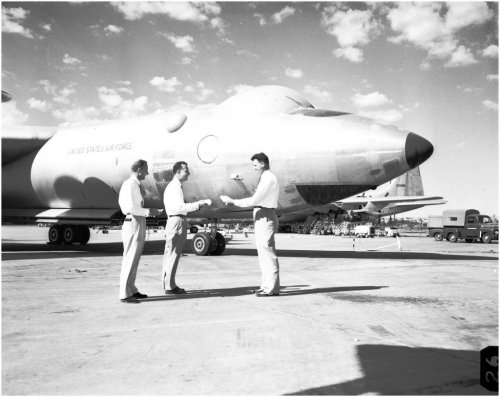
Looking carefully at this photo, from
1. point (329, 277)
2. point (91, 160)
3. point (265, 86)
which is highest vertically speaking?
point (265, 86)

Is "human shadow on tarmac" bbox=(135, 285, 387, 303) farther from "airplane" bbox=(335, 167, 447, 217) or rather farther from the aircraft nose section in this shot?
"airplane" bbox=(335, 167, 447, 217)

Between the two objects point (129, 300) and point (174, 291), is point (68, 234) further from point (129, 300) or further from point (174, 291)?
point (129, 300)

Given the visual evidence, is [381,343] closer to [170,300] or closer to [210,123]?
[170,300]

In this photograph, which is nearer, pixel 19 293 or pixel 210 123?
pixel 19 293

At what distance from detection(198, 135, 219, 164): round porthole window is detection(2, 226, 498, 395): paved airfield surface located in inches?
189

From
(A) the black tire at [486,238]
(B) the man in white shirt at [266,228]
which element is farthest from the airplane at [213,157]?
(A) the black tire at [486,238]

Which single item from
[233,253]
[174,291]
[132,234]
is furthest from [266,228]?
[233,253]

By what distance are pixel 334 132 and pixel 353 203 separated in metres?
37.8

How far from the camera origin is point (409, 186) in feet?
167

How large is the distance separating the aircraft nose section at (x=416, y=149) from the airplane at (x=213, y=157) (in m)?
0.02

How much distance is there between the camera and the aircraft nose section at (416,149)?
9344 mm

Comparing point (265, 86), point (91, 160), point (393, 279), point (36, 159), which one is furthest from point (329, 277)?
point (36, 159)

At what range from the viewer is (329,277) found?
27.2 ft

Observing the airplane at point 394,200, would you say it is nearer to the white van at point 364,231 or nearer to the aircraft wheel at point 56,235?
the white van at point 364,231
